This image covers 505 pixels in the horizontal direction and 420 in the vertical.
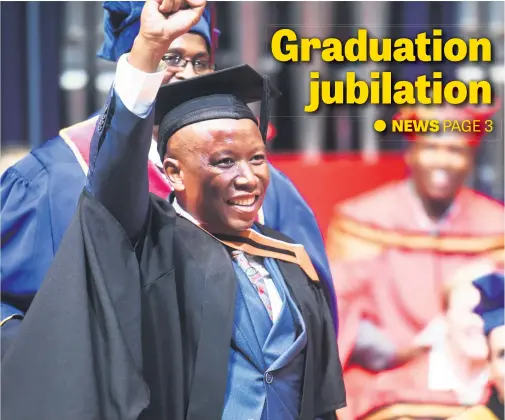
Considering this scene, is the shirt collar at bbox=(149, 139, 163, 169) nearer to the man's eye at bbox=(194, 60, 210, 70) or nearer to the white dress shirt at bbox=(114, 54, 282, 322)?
the man's eye at bbox=(194, 60, 210, 70)

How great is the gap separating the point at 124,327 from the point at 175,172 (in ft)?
1.18

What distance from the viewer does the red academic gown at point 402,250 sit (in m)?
2.47

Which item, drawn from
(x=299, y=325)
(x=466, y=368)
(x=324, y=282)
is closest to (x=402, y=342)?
(x=466, y=368)

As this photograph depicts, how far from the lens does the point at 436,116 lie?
7.82 ft

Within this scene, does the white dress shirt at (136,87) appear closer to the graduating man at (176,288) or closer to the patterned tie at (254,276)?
the graduating man at (176,288)

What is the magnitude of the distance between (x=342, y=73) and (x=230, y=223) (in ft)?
2.51

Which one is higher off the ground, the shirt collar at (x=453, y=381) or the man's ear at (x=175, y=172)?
the man's ear at (x=175, y=172)

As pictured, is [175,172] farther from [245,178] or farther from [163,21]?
[163,21]

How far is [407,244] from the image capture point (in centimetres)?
252

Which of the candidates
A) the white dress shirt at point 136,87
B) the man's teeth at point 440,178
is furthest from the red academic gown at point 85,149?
the man's teeth at point 440,178

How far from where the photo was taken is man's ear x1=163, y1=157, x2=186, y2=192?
169 cm

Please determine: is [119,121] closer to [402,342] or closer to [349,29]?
[349,29]

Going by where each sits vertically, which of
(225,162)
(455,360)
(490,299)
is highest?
(225,162)

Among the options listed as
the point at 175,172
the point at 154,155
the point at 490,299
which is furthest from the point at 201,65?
the point at 490,299
